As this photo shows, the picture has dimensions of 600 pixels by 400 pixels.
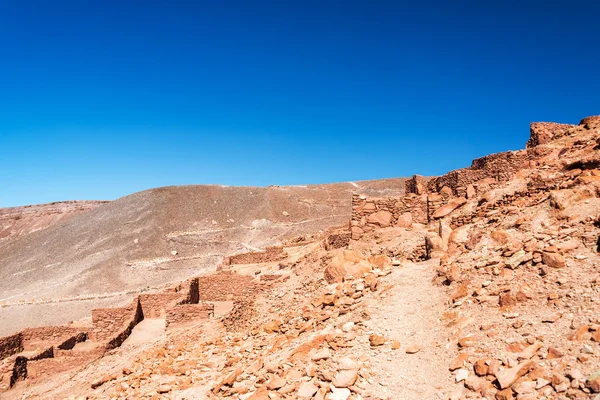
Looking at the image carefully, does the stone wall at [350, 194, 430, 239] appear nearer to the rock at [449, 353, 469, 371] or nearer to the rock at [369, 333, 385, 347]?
the rock at [369, 333, 385, 347]

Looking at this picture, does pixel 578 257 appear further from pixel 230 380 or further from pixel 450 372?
pixel 230 380

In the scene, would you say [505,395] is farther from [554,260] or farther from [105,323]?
[105,323]

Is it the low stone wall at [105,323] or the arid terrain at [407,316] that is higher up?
the arid terrain at [407,316]

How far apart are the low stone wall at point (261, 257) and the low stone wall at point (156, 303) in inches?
217

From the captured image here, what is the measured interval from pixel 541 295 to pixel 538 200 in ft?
11.6

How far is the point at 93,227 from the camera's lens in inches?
2067

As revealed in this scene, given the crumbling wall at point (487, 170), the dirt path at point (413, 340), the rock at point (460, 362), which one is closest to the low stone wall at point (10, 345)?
the dirt path at point (413, 340)

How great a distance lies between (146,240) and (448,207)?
38.8m

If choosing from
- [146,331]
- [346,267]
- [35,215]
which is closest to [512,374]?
[346,267]

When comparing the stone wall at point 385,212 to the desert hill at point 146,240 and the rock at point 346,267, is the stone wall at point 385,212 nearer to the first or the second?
the rock at point 346,267

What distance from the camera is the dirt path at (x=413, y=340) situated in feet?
17.2

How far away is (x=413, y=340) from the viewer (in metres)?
6.18

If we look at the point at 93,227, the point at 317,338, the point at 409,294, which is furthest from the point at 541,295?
the point at 93,227

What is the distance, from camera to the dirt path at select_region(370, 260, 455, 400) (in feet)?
17.2
